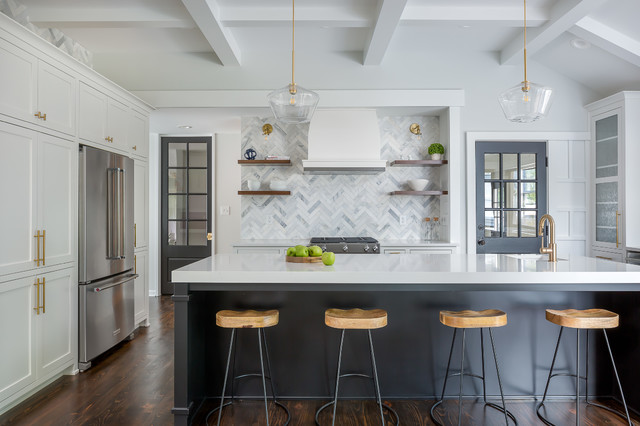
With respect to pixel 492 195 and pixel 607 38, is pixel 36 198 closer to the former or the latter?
Result: pixel 492 195

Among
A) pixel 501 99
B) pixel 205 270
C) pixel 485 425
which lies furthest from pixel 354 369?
pixel 501 99

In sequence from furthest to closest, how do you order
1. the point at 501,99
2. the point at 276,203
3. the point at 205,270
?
1. the point at 276,203
2. the point at 501,99
3. the point at 205,270

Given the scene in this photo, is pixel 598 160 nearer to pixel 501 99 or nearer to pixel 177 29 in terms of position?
pixel 501 99

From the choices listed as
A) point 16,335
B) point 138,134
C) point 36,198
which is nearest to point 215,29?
point 138,134

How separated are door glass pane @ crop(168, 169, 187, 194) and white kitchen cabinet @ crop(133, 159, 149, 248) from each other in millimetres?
1548

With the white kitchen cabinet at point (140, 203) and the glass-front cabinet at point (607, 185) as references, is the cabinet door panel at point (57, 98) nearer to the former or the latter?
the white kitchen cabinet at point (140, 203)

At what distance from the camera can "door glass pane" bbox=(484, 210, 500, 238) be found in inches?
184

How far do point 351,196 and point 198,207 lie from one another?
2316mm

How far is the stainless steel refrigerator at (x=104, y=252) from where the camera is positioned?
316 centimetres

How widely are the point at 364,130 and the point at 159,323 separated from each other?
10.1ft

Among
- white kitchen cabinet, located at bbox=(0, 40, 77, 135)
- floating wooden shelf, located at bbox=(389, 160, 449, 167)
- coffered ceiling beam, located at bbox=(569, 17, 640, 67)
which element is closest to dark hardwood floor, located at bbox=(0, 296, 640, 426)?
white kitchen cabinet, located at bbox=(0, 40, 77, 135)

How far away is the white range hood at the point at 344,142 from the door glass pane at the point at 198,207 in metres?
2.02

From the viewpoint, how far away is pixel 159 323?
14.5 ft

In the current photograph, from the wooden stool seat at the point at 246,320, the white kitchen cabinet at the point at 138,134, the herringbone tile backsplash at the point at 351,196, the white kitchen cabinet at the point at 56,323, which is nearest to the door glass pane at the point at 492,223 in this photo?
the herringbone tile backsplash at the point at 351,196
